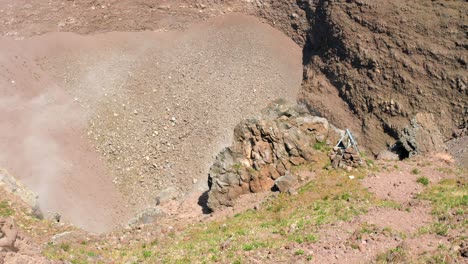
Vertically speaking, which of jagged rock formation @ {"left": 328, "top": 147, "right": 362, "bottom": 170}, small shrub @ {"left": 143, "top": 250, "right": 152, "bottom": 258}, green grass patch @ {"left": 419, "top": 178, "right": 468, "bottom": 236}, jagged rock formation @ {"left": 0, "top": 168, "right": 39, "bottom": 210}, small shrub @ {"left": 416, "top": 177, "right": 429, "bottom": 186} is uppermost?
green grass patch @ {"left": 419, "top": 178, "right": 468, "bottom": 236}

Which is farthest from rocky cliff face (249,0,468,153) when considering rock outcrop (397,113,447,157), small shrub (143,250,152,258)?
small shrub (143,250,152,258)

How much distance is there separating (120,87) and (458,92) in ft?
95.0

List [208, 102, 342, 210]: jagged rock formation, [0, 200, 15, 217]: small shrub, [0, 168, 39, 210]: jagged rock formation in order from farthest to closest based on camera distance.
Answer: [208, 102, 342, 210]: jagged rock formation < [0, 168, 39, 210]: jagged rock formation < [0, 200, 15, 217]: small shrub

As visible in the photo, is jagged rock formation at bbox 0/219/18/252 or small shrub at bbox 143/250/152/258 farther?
small shrub at bbox 143/250/152/258

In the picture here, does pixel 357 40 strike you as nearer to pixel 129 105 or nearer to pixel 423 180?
pixel 423 180

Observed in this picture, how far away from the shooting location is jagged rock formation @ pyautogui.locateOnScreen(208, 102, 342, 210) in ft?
115

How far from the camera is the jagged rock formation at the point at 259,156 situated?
3519 centimetres

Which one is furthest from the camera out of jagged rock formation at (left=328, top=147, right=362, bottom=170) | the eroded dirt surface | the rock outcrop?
the eroded dirt surface

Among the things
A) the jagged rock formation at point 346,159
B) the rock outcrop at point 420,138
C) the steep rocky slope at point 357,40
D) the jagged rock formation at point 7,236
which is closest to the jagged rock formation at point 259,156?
the jagged rock formation at point 346,159

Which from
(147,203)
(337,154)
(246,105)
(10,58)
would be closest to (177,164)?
(147,203)

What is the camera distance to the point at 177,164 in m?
44.5

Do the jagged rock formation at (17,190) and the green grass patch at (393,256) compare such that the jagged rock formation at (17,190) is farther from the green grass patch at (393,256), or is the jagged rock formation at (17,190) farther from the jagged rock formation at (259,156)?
the green grass patch at (393,256)

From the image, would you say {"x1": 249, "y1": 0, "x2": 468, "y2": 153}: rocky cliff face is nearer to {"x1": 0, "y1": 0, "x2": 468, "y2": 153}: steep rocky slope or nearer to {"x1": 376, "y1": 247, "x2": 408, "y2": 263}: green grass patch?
{"x1": 0, "y1": 0, "x2": 468, "y2": 153}: steep rocky slope

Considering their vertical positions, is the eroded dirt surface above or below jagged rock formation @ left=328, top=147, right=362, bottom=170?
below
